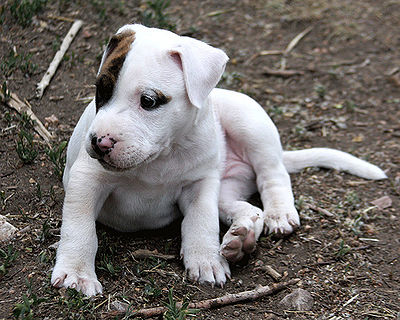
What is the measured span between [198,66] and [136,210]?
3.71 ft

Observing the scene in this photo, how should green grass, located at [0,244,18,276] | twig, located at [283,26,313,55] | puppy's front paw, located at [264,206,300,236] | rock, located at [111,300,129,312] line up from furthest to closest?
twig, located at [283,26,313,55] < puppy's front paw, located at [264,206,300,236] < green grass, located at [0,244,18,276] < rock, located at [111,300,129,312]

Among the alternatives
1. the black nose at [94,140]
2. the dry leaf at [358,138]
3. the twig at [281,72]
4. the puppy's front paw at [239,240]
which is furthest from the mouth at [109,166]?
the twig at [281,72]

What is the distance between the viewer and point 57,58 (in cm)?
616

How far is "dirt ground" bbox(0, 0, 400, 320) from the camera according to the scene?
13.1 feet

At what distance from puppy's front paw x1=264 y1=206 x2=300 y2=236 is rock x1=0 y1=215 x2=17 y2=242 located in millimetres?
1781

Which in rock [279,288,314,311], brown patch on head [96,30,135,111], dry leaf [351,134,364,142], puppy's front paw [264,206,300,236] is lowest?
dry leaf [351,134,364,142]

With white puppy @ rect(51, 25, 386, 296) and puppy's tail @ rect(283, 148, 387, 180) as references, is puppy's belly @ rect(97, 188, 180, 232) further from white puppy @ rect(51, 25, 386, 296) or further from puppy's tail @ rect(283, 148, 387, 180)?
Result: puppy's tail @ rect(283, 148, 387, 180)

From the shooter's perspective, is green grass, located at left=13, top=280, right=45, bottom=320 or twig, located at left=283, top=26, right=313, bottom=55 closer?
green grass, located at left=13, top=280, right=45, bottom=320

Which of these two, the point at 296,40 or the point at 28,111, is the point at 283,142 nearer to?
the point at 296,40

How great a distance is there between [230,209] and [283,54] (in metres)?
3.72

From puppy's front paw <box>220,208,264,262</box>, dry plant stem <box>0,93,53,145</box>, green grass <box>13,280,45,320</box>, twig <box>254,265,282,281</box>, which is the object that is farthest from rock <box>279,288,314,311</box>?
dry plant stem <box>0,93,53,145</box>

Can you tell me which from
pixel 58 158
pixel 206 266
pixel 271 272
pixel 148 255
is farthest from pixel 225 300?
pixel 58 158

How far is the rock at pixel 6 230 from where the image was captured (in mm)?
4227

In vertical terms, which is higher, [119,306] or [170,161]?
[170,161]
